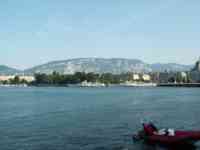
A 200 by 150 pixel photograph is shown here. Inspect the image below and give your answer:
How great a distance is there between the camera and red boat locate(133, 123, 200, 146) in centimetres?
3951

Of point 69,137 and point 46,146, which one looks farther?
point 69,137

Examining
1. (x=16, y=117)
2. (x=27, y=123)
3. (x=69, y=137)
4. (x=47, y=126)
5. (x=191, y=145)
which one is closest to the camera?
(x=191, y=145)

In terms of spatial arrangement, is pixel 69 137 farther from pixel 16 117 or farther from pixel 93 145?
pixel 16 117

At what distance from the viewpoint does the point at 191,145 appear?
40.8 meters

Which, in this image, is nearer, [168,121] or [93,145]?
[93,145]

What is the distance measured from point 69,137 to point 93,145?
5456 mm

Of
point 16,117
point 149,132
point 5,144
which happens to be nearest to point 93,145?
point 149,132

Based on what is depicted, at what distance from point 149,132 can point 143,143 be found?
1.38 metres

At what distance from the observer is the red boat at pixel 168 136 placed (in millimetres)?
39506

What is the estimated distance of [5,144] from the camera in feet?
141

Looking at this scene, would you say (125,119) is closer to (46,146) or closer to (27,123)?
(27,123)

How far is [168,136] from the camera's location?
41062 millimetres

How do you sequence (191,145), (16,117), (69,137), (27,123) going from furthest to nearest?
(16,117) < (27,123) < (69,137) < (191,145)

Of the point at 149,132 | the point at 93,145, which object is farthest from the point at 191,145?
the point at 93,145
